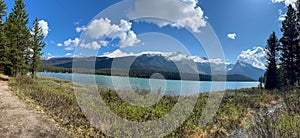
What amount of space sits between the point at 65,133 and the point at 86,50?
13.4 feet

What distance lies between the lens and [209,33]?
1045cm

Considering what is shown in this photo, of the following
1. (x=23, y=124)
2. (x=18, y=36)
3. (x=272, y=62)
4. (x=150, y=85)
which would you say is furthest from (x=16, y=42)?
(x=272, y=62)

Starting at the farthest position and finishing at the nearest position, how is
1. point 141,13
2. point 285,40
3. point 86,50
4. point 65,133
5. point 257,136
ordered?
point 285,40, point 141,13, point 86,50, point 65,133, point 257,136

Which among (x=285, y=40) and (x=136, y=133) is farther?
(x=285, y=40)

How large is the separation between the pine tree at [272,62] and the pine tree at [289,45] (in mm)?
1267

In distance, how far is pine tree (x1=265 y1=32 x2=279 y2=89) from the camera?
32.9 metres

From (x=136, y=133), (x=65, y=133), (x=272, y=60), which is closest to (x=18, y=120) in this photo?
(x=65, y=133)

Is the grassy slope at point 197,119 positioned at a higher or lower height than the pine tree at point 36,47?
lower

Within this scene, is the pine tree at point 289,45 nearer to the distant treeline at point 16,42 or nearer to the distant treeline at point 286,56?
the distant treeline at point 286,56

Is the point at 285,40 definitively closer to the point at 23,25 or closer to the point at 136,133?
the point at 136,133

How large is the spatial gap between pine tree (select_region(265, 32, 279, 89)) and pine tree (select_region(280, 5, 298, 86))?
127cm

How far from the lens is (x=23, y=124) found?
7949 mm

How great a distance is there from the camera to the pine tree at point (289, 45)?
31436 millimetres

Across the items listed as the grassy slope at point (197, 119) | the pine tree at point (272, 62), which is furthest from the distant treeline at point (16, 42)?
the pine tree at point (272, 62)
